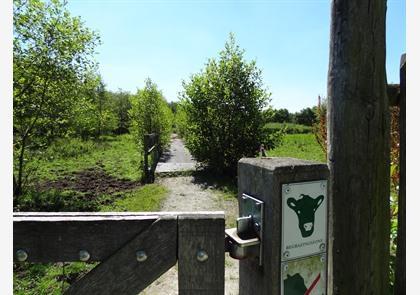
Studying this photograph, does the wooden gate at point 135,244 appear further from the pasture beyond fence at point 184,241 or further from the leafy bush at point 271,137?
the leafy bush at point 271,137

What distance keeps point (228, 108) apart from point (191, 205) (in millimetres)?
4231

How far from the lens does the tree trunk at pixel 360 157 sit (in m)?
1.72

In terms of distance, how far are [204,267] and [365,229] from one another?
1.09 meters

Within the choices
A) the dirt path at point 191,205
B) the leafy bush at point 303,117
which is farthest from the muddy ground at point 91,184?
the leafy bush at point 303,117

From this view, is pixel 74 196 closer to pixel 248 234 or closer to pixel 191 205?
pixel 191 205

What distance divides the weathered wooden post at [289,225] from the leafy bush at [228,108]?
9262mm

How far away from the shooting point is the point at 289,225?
1078 millimetres

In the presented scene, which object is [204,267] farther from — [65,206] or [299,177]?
[65,206]

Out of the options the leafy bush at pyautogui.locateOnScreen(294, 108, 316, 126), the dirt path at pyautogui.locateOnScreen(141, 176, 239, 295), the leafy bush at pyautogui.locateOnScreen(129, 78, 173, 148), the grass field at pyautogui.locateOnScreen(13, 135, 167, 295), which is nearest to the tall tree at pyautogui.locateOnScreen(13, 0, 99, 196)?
the grass field at pyautogui.locateOnScreen(13, 135, 167, 295)

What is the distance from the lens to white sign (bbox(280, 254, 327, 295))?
111cm

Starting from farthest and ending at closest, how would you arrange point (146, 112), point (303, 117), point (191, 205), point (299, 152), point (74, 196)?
point (303, 117)
point (299, 152)
point (146, 112)
point (74, 196)
point (191, 205)

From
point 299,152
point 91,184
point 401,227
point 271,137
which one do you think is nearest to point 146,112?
point 91,184

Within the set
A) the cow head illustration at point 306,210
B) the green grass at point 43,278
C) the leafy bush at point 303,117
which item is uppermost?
the leafy bush at point 303,117

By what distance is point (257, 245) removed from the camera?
112 centimetres
